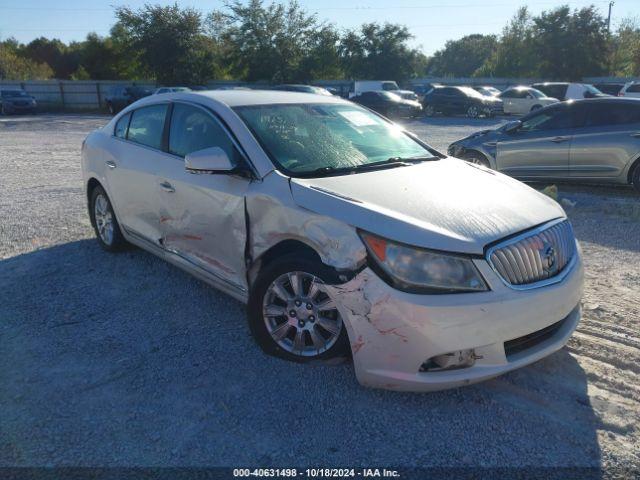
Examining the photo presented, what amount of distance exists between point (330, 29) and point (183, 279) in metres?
44.6

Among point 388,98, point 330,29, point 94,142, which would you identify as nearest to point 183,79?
point 330,29

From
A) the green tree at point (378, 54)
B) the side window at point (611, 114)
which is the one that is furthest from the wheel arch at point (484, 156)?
the green tree at point (378, 54)

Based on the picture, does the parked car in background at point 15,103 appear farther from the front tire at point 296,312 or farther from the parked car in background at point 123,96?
the front tire at point 296,312

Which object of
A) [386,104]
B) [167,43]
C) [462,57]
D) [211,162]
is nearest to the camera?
[211,162]

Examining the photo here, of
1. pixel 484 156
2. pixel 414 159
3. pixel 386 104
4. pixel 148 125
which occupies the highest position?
pixel 148 125

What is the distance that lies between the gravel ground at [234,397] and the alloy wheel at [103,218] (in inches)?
28.5

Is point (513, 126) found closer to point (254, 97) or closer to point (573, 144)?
point (573, 144)

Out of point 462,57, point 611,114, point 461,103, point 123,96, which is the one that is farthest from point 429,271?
point 462,57

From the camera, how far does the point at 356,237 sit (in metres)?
2.94

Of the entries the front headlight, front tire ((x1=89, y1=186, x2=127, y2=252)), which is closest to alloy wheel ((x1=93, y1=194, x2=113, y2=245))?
front tire ((x1=89, y1=186, x2=127, y2=252))

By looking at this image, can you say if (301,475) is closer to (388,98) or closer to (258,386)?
(258,386)

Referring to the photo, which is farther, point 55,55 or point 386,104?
point 55,55

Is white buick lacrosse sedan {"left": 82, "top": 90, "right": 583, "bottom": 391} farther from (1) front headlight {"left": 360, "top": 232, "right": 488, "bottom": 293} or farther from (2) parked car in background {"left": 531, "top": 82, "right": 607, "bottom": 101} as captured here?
(2) parked car in background {"left": 531, "top": 82, "right": 607, "bottom": 101}

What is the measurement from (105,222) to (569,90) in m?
25.6
